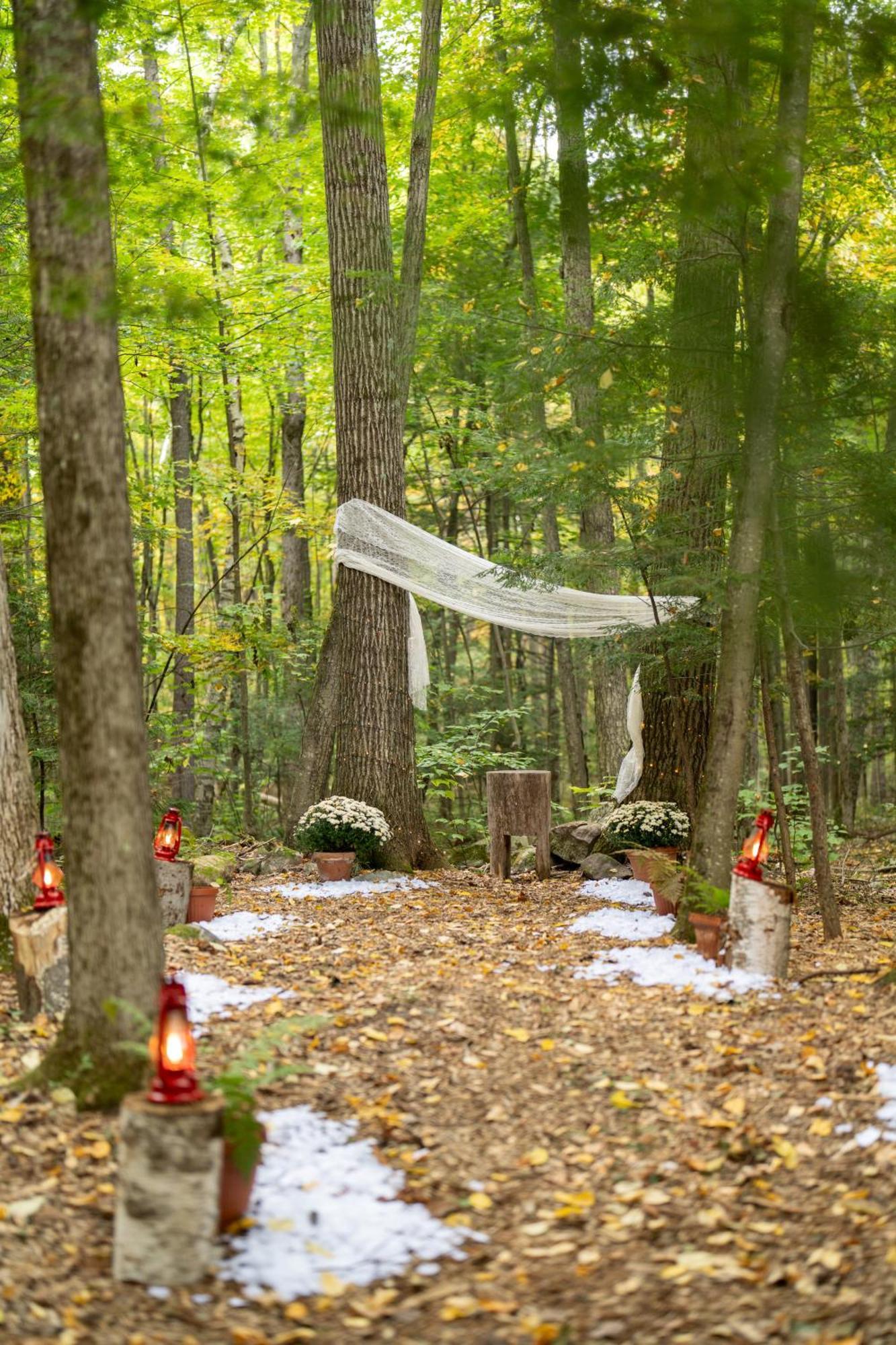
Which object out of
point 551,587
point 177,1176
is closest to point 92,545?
point 177,1176

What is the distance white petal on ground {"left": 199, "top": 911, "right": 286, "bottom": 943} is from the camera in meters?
6.14

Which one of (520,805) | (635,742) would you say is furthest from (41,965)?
(635,742)

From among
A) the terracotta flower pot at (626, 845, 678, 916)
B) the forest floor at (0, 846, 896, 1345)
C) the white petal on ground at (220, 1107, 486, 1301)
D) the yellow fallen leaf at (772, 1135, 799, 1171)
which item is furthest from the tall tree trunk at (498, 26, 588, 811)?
the white petal on ground at (220, 1107, 486, 1301)

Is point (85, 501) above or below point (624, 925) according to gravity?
above

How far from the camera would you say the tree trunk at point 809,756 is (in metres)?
6.11

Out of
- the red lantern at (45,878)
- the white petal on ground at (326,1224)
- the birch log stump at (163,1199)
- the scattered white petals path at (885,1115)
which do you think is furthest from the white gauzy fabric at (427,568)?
the birch log stump at (163,1199)

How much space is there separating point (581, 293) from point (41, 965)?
25.1ft

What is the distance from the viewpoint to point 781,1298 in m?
2.71

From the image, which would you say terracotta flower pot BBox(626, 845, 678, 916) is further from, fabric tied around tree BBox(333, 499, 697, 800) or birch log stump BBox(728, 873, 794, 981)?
birch log stump BBox(728, 873, 794, 981)

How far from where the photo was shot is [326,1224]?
9.92ft

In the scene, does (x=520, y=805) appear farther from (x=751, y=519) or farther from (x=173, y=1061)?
(x=173, y=1061)

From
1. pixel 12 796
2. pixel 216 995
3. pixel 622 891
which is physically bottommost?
pixel 622 891

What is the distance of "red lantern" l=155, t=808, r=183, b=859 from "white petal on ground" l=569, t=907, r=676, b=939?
226 centimetres

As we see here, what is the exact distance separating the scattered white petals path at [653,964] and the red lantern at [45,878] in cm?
236
